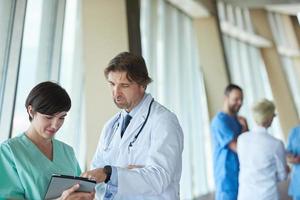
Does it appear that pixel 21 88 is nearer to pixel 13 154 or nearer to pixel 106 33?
pixel 13 154

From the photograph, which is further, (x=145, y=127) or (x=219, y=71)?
(x=219, y=71)

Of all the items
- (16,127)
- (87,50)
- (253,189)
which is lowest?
(253,189)

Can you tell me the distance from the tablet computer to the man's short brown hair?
15.7 inches

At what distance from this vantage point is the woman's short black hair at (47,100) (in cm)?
113

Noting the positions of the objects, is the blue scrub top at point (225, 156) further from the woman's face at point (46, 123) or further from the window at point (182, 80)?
the woman's face at point (46, 123)

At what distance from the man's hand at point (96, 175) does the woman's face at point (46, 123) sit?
0.25 meters

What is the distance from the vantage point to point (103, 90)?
2229 mm

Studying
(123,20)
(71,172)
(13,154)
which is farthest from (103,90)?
(13,154)

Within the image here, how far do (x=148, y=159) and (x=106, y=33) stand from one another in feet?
4.76

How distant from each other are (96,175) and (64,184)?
10 cm

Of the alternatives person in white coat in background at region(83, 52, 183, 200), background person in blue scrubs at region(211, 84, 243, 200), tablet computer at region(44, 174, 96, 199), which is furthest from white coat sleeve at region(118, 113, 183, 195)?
background person in blue scrubs at region(211, 84, 243, 200)

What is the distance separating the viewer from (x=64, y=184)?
99cm

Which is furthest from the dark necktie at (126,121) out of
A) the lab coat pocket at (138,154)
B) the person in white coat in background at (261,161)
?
the person in white coat in background at (261,161)

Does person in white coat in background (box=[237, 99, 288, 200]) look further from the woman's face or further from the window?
the woman's face
